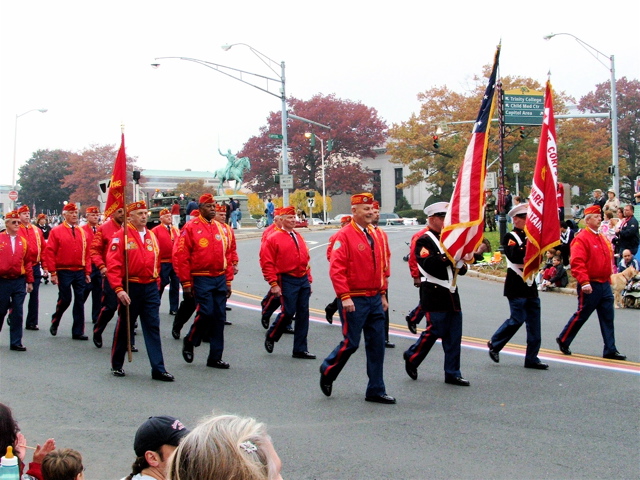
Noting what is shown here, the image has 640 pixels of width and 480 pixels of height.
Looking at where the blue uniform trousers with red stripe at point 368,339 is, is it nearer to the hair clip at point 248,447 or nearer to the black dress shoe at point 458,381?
the black dress shoe at point 458,381

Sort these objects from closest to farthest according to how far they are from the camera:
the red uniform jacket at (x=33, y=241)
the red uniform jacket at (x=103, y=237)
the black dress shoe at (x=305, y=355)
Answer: the black dress shoe at (x=305, y=355), the red uniform jacket at (x=103, y=237), the red uniform jacket at (x=33, y=241)

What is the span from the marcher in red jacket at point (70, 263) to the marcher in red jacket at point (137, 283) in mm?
2807

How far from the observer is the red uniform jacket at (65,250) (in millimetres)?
11250

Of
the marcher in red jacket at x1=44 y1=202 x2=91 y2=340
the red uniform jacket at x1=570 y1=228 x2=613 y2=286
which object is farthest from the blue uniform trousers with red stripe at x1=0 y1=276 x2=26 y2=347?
the red uniform jacket at x1=570 y1=228 x2=613 y2=286

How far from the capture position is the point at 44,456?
3701mm

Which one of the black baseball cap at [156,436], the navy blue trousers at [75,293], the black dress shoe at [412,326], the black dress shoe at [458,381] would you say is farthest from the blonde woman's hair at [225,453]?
the navy blue trousers at [75,293]

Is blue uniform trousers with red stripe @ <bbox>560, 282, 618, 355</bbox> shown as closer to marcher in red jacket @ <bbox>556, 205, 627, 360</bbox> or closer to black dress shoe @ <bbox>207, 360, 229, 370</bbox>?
marcher in red jacket @ <bbox>556, 205, 627, 360</bbox>

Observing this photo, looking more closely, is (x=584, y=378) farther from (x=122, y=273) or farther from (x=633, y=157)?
(x=633, y=157)

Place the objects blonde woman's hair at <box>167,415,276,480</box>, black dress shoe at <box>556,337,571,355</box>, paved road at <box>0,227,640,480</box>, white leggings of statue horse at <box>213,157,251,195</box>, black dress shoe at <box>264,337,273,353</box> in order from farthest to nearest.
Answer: white leggings of statue horse at <box>213,157,251,195</box>, black dress shoe at <box>264,337,273,353</box>, black dress shoe at <box>556,337,571,355</box>, paved road at <box>0,227,640,480</box>, blonde woman's hair at <box>167,415,276,480</box>

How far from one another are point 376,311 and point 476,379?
1659 millimetres

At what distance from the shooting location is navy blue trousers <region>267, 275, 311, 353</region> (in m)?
9.64

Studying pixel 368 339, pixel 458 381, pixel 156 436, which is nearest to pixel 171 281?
pixel 368 339

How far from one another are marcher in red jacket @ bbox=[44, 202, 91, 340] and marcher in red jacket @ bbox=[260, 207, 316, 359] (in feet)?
10.6

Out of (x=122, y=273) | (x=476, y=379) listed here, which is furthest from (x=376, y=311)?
(x=122, y=273)
